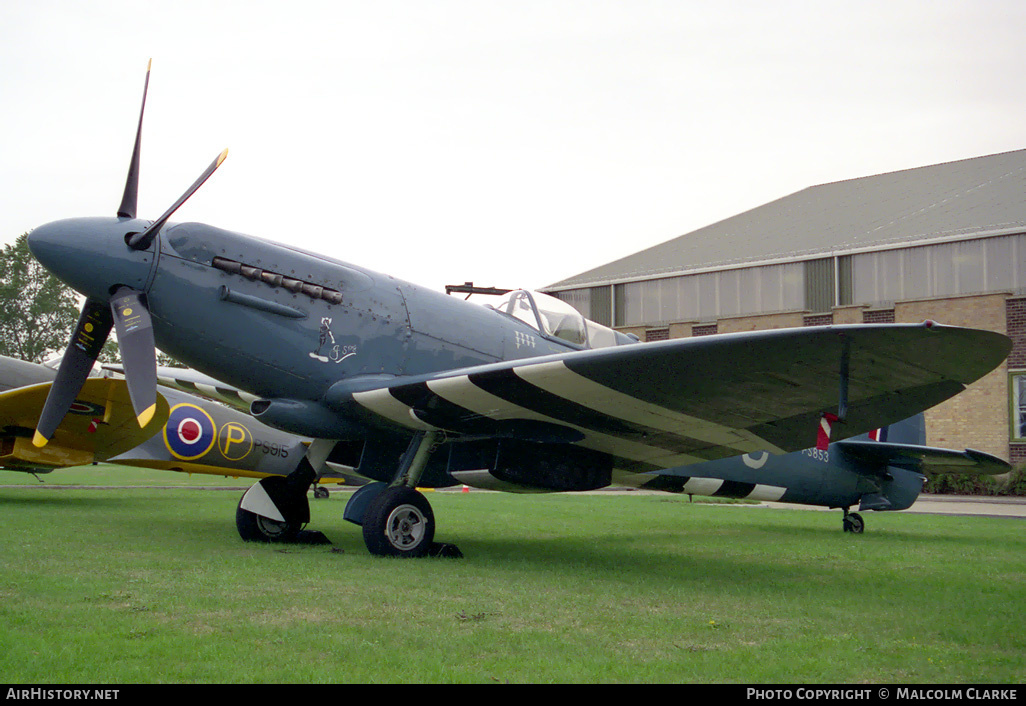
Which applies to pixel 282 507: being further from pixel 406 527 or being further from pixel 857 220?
pixel 857 220

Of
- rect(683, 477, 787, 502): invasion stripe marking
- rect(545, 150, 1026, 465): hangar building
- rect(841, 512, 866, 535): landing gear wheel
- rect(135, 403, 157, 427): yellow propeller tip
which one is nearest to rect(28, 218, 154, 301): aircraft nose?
rect(135, 403, 157, 427): yellow propeller tip

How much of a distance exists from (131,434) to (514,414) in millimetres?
6912

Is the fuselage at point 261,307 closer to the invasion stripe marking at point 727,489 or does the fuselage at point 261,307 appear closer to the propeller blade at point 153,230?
the propeller blade at point 153,230

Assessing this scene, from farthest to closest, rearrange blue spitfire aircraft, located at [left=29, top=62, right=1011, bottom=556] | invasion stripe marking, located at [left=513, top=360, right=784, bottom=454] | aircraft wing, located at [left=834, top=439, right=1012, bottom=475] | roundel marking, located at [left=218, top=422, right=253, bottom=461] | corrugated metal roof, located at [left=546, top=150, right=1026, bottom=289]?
corrugated metal roof, located at [left=546, top=150, right=1026, bottom=289] → roundel marking, located at [left=218, top=422, right=253, bottom=461] → aircraft wing, located at [left=834, top=439, right=1012, bottom=475] → invasion stripe marking, located at [left=513, top=360, right=784, bottom=454] → blue spitfire aircraft, located at [left=29, top=62, right=1011, bottom=556]

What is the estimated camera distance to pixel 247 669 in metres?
3.28

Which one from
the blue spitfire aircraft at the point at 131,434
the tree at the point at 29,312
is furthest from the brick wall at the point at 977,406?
the tree at the point at 29,312

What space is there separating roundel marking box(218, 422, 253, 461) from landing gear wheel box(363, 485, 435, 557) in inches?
257

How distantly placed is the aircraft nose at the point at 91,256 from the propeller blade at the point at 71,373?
2.07ft

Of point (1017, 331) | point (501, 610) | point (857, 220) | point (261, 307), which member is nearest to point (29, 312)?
point (857, 220)

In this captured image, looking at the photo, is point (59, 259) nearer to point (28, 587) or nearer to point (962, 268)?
point (28, 587)

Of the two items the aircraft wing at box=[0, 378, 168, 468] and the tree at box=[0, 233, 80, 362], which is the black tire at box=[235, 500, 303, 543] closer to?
the aircraft wing at box=[0, 378, 168, 468]

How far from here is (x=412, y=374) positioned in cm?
776

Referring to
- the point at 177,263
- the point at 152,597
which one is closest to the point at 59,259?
the point at 177,263

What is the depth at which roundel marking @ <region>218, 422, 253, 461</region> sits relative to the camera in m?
13.1
